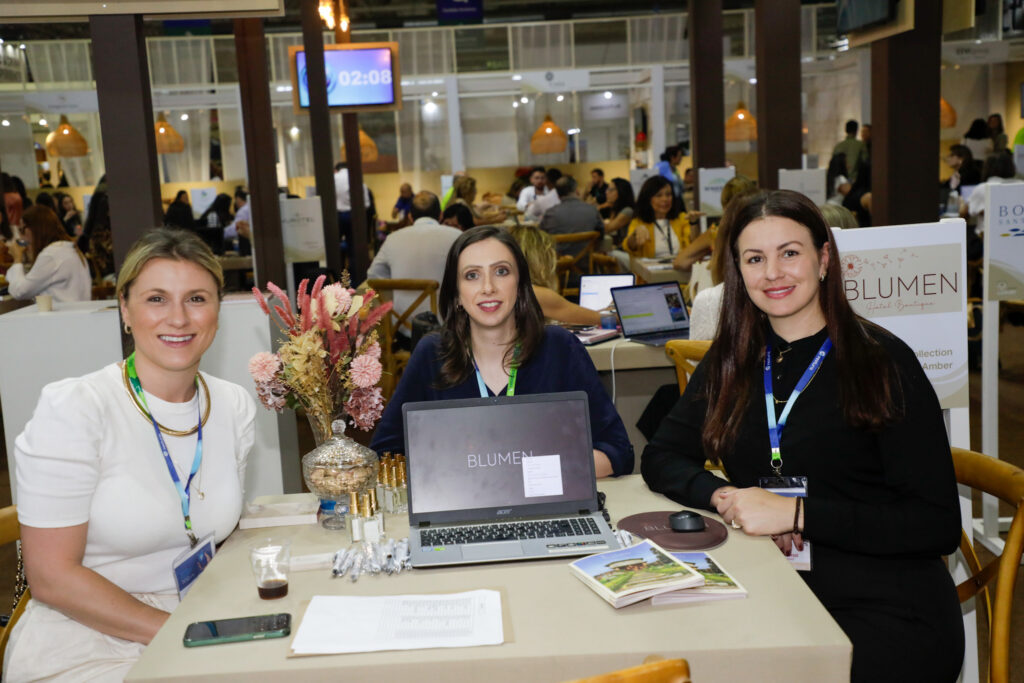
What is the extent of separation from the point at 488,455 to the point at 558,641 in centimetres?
57

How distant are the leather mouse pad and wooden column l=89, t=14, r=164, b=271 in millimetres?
2489

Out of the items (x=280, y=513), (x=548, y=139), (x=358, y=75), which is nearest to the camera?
(x=280, y=513)

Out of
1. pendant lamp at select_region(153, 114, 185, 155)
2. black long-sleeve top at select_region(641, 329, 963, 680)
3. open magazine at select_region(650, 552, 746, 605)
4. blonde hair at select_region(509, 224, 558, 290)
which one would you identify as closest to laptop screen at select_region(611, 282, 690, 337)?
blonde hair at select_region(509, 224, 558, 290)

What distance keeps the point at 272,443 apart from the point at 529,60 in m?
13.4

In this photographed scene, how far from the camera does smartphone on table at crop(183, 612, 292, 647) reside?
155 centimetres

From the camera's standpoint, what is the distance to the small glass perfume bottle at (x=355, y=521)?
198 centimetres

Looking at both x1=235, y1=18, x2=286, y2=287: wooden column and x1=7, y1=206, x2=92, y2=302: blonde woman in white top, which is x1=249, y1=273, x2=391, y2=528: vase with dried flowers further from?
x1=235, y1=18, x2=286, y2=287: wooden column

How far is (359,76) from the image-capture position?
9.59 m

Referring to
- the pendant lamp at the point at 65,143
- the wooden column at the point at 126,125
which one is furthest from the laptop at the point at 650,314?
the pendant lamp at the point at 65,143

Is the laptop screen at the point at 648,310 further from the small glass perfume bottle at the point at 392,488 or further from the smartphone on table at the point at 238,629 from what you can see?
the smartphone on table at the point at 238,629

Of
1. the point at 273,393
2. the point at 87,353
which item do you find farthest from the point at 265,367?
the point at 87,353

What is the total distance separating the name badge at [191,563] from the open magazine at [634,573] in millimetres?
758

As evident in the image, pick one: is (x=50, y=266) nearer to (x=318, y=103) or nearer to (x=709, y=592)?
(x=318, y=103)

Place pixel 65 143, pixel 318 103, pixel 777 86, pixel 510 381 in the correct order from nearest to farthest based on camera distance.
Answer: pixel 510 381, pixel 777 86, pixel 318 103, pixel 65 143
